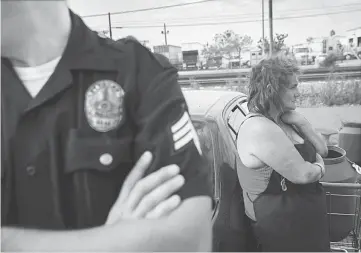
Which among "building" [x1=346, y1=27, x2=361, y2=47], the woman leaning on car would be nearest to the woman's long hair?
the woman leaning on car

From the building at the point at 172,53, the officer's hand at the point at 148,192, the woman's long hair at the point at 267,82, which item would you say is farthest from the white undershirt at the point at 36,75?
the woman's long hair at the point at 267,82

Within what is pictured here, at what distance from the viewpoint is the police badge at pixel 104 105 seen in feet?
2.69

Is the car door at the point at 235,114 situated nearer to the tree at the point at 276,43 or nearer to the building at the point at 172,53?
the tree at the point at 276,43

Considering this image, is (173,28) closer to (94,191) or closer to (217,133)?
(217,133)

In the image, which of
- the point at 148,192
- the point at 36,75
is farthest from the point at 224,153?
the point at 36,75

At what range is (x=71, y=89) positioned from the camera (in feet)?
2.73

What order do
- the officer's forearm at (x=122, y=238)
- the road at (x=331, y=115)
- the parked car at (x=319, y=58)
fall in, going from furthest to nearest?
the road at (x=331, y=115), the parked car at (x=319, y=58), the officer's forearm at (x=122, y=238)

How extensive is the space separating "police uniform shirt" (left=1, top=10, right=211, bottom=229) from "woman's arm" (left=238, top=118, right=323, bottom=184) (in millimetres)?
742

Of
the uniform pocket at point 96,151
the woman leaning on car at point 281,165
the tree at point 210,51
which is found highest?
the tree at point 210,51

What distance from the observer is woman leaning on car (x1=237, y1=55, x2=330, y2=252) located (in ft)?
5.01

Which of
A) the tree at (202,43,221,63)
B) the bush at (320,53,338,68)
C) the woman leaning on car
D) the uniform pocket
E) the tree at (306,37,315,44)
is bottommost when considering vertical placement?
the woman leaning on car

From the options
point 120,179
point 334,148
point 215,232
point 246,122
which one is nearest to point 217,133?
point 246,122

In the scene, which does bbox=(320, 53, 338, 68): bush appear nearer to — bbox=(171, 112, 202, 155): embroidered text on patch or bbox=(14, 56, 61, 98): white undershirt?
bbox=(171, 112, 202, 155): embroidered text on patch

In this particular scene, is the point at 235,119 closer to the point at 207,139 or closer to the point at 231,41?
the point at 207,139
